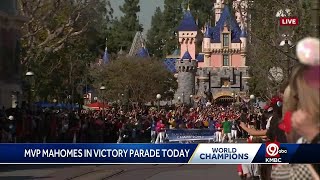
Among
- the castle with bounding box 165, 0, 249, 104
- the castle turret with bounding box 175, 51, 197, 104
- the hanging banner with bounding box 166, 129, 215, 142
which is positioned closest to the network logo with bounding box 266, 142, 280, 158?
the hanging banner with bounding box 166, 129, 215, 142

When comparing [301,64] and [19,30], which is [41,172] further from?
[19,30]

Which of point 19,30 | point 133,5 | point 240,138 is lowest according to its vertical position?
point 240,138

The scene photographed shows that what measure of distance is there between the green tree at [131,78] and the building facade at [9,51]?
167 feet

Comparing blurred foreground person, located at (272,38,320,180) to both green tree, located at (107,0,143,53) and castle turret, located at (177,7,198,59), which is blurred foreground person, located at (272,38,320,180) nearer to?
castle turret, located at (177,7,198,59)

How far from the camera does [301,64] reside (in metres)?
4.67

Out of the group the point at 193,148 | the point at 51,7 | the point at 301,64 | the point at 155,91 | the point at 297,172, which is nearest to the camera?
the point at 301,64

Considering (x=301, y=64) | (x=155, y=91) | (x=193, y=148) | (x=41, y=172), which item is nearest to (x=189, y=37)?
(x=155, y=91)

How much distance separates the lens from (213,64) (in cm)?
14675

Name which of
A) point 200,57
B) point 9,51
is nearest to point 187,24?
point 200,57

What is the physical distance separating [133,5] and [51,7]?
99.0 metres

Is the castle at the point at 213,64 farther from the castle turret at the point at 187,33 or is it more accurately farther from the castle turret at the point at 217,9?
the castle turret at the point at 217,9

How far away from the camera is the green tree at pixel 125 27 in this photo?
151875mm

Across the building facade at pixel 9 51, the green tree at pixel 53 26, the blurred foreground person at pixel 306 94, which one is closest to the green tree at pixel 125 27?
the green tree at pixel 53 26

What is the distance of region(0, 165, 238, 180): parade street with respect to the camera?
23.0 metres
